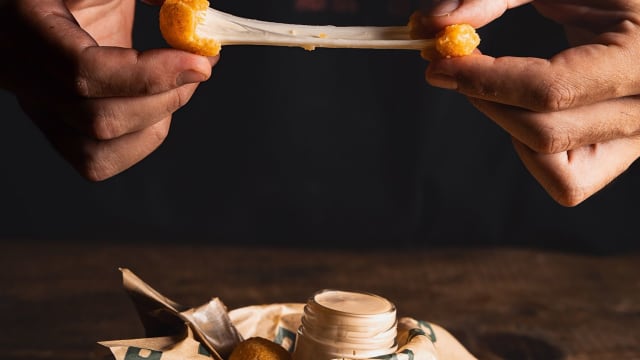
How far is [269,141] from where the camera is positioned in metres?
1.89

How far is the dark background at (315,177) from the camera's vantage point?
185 centimetres

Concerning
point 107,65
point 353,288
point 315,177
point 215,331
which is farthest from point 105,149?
point 315,177

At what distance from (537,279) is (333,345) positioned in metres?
0.80

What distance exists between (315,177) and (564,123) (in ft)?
3.83

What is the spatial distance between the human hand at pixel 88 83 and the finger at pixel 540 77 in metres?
0.24

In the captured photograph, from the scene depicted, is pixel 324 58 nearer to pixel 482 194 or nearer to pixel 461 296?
pixel 482 194

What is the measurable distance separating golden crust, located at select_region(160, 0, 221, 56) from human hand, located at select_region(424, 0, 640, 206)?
0.70 ft

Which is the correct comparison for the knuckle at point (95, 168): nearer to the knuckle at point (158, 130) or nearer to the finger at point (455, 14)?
the knuckle at point (158, 130)

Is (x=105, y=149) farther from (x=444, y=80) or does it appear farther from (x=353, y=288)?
(x=353, y=288)

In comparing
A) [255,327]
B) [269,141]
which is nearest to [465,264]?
[269,141]

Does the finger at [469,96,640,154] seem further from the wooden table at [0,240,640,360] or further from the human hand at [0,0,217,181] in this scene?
the wooden table at [0,240,640,360]

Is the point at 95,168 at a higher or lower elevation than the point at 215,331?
higher

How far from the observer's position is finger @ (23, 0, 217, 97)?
739 millimetres

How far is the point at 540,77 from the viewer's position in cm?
76
